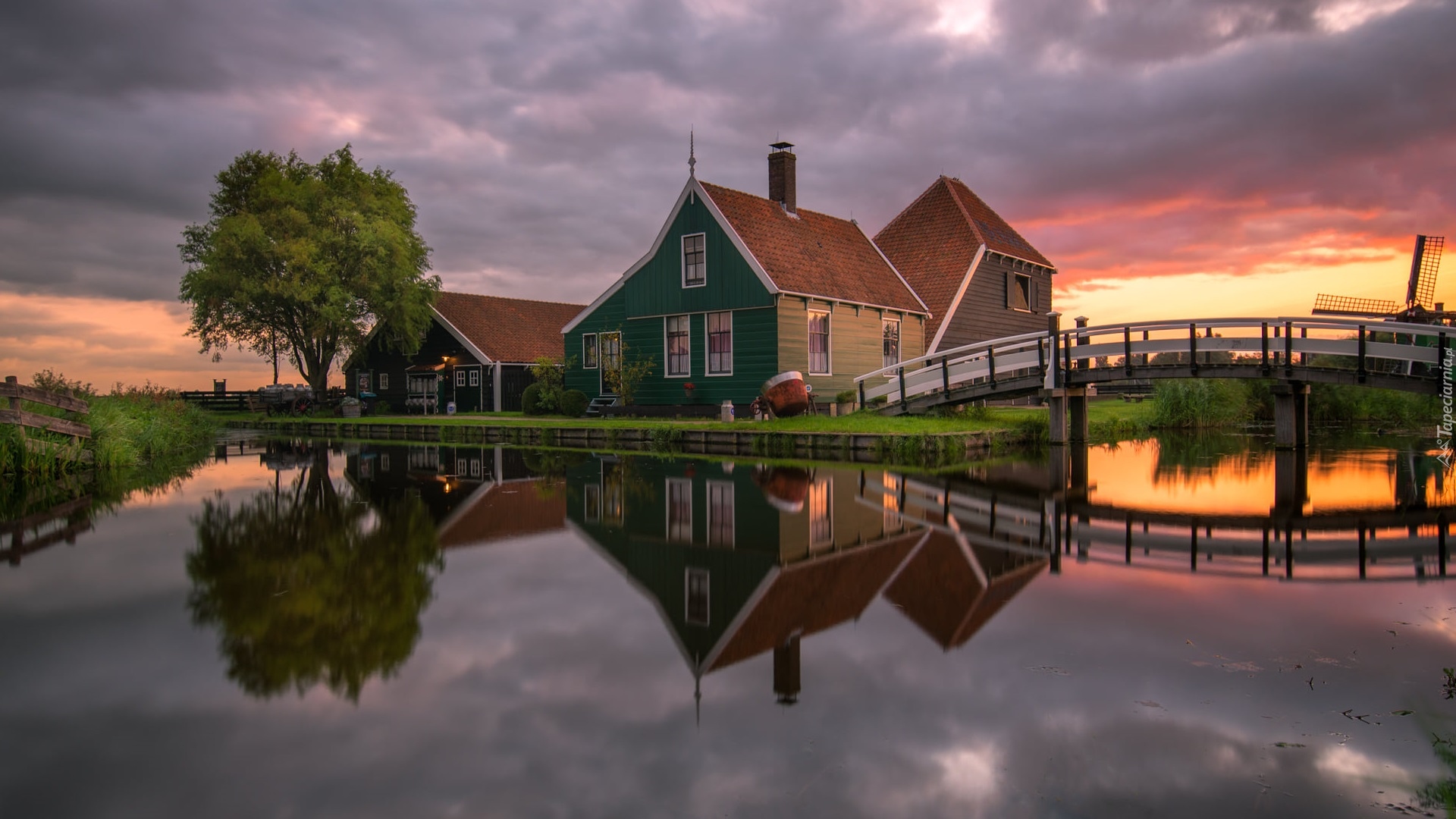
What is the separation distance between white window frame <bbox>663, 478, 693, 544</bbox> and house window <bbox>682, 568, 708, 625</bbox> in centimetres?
146

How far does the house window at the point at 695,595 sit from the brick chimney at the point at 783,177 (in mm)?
22163

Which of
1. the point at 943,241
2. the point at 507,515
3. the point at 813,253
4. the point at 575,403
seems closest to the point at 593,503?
the point at 507,515

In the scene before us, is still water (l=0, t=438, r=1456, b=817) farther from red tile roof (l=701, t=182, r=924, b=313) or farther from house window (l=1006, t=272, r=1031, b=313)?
house window (l=1006, t=272, r=1031, b=313)

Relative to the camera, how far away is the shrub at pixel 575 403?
1175 inches

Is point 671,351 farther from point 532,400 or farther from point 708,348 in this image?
point 532,400

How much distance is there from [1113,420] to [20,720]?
2673 centimetres

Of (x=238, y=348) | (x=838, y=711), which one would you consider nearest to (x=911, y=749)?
(x=838, y=711)

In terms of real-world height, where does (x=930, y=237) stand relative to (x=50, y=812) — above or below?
above

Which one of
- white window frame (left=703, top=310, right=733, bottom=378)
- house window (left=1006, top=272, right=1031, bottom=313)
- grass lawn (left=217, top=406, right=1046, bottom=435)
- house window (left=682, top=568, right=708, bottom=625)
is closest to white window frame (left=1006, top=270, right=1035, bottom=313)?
house window (left=1006, top=272, right=1031, bottom=313)

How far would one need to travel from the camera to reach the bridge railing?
17359mm

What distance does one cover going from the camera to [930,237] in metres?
32.4

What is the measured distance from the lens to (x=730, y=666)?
507 centimetres

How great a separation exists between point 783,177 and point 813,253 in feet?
9.72

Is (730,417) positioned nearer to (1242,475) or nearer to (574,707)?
(1242,475)
